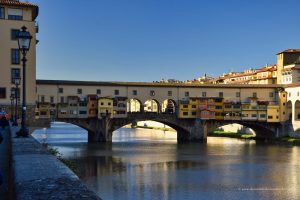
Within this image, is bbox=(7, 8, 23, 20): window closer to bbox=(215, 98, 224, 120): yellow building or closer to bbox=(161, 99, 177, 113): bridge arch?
bbox=(215, 98, 224, 120): yellow building

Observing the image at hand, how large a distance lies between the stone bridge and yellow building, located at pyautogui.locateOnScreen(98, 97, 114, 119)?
70cm

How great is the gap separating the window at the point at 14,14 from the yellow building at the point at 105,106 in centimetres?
2234

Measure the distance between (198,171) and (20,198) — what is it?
29853 millimetres

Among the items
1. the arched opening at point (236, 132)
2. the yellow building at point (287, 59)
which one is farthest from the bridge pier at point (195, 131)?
the yellow building at point (287, 59)

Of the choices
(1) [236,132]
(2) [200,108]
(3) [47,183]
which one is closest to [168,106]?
(1) [236,132]

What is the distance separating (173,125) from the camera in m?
70.6

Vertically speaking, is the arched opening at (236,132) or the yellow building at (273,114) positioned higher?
the yellow building at (273,114)

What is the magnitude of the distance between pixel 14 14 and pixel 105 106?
76.6 feet

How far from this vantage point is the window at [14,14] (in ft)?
145

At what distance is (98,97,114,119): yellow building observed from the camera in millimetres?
64812

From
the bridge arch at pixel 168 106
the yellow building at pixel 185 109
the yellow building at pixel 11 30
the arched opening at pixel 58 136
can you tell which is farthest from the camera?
the bridge arch at pixel 168 106

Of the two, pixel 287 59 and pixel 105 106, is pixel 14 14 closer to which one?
pixel 105 106

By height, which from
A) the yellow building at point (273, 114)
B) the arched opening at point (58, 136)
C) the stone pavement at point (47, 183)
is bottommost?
the arched opening at point (58, 136)

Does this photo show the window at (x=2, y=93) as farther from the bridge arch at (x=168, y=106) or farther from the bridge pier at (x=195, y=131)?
the bridge arch at (x=168, y=106)
